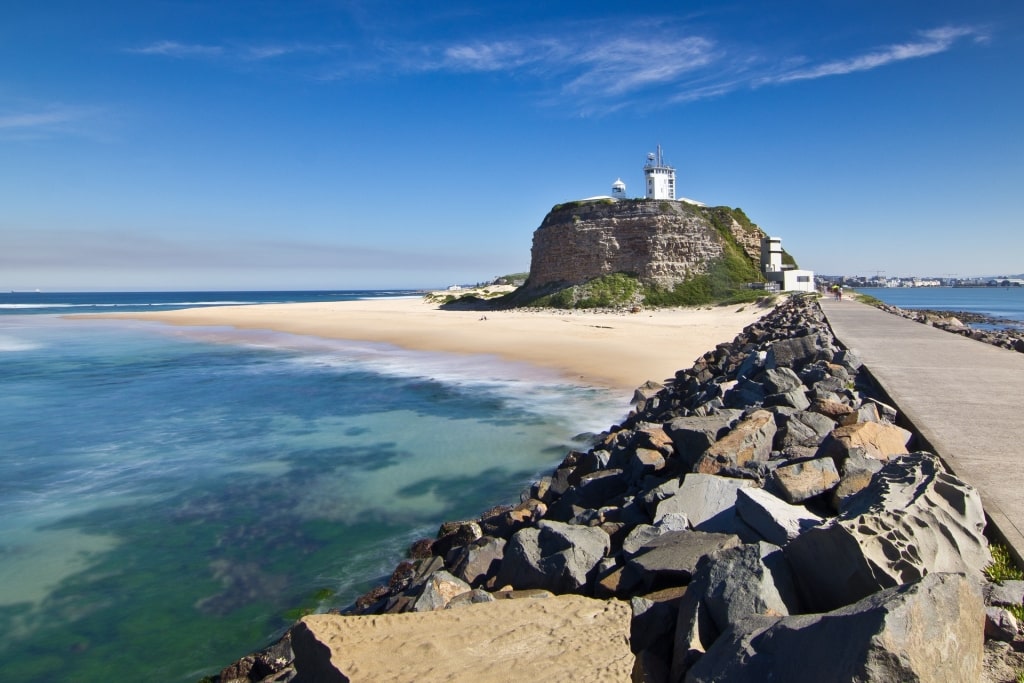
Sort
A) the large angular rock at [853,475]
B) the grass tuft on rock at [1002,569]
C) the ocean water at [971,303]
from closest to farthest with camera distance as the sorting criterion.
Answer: the grass tuft on rock at [1002,569]
the large angular rock at [853,475]
the ocean water at [971,303]

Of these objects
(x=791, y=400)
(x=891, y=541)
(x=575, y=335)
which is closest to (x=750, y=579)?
(x=891, y=541)

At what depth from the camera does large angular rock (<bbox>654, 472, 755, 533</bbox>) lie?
4141mm

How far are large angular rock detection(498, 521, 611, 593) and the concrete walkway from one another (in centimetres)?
218

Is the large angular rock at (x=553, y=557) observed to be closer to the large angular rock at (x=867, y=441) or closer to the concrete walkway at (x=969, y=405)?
the large angular rock at (x=867, y=441)

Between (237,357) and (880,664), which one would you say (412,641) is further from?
(237,357)

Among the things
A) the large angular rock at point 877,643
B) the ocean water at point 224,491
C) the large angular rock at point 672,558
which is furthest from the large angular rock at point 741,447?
the ocean water at point 224,491

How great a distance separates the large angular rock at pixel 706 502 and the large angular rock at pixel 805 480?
0.68ft

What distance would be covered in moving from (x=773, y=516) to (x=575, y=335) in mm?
23242

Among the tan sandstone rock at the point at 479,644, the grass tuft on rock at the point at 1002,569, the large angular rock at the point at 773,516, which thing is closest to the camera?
the tan sandstone rock at the point at 479,644

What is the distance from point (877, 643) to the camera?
6.62 ft

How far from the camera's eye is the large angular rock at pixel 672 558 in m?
3.46

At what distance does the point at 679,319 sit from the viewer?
33.2 m

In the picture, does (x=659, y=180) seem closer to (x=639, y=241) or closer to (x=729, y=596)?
(x=639, y=241)

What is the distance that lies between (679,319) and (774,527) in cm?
3058
